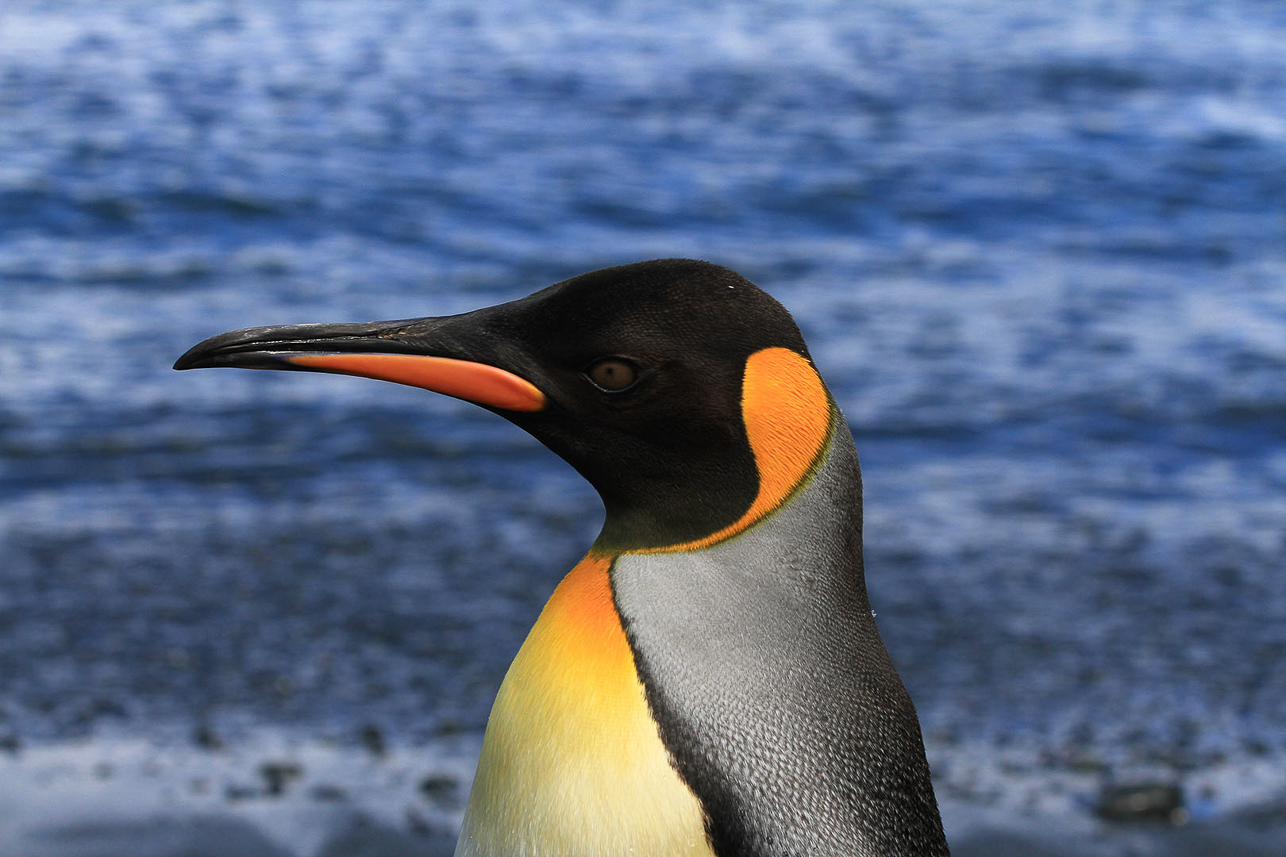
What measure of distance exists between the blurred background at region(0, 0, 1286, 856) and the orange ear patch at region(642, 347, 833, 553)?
Result: 6.94 ft

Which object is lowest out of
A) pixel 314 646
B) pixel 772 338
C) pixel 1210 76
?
pixel 314 646

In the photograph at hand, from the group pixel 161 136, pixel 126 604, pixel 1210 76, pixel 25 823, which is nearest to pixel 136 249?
pixel 161 136

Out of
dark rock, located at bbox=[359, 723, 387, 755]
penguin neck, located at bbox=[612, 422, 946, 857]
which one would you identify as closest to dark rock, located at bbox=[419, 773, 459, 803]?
dark rock, located at bbox=[359, 723, 387, 755]

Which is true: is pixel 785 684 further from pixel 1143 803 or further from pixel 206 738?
pixel 206 738

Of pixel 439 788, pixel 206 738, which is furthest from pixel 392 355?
pixel 206 738

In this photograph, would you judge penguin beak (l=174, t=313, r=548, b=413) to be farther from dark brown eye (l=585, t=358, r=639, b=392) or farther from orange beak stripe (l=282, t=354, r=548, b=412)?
dark brown eye (l=585, t=358, r=639, b=392)

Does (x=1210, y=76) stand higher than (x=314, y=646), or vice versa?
(x=1210, y=76)

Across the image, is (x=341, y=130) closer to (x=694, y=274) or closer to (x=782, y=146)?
(x=782, y=146)

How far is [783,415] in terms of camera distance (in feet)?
6.91

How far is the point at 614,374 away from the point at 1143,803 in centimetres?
265

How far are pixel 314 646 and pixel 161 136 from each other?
810 centimetres

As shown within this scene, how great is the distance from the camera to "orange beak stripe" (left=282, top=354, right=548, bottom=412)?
216 centimetres

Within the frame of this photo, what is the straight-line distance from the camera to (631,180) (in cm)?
1109

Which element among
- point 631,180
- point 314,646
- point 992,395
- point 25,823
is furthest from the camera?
point 631,180
